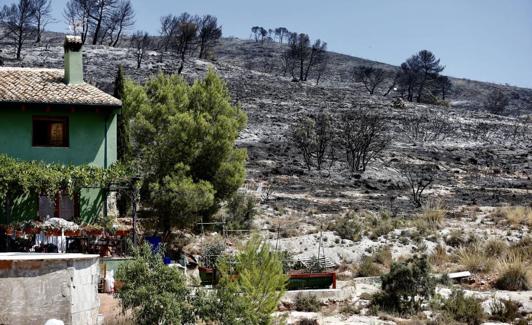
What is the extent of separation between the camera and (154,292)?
12.8m

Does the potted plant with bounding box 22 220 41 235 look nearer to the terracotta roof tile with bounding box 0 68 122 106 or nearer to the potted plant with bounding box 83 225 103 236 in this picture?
the potted plant with bounding box 83 225 103 236

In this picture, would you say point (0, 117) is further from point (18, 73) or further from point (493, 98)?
point (493, 98)

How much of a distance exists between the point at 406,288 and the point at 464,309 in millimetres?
1797

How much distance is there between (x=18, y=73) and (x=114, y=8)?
74447mm

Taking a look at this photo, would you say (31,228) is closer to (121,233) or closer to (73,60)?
(121,233)

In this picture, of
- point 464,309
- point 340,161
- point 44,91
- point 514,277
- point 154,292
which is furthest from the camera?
point 340,161

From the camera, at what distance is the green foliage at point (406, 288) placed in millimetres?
19406

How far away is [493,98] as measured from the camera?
108 m

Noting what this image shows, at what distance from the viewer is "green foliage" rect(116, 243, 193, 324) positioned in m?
12.7

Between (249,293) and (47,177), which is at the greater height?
(47,177)

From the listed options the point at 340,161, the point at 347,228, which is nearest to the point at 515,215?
the point at 347,228

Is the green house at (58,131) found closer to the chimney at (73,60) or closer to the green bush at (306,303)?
the chimney at (73,60)

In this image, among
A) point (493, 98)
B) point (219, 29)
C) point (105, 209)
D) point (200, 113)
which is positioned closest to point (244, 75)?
point (219, 29)

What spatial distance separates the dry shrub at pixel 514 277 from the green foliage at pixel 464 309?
4.00 metres
